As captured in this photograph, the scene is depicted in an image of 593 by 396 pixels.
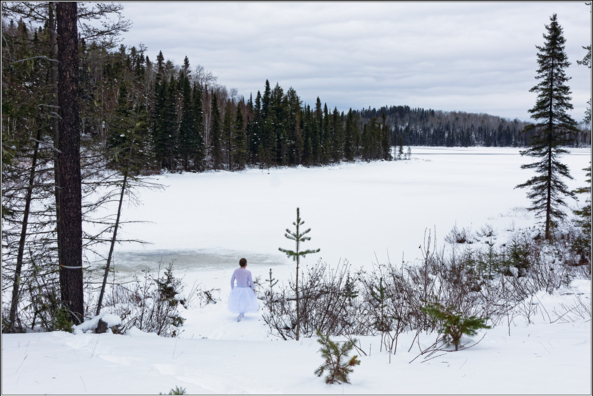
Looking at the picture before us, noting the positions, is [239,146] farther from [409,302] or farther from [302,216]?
[409,302]

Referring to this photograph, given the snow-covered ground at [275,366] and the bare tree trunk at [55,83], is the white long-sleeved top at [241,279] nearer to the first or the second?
the snow-covered ground at [275,366]

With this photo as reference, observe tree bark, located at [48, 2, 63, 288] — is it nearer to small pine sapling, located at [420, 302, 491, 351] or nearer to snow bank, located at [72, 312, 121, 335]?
snow bank, located at [72, 312, 121, 335]

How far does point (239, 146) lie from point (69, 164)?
49.0 m

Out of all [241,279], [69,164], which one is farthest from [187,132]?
[69,164]

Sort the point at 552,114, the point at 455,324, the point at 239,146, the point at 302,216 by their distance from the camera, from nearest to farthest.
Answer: the point at 455,324 < the point at 552,114 < the point at 302,216 < the point at 239,146

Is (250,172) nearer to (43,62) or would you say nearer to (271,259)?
(271,259)

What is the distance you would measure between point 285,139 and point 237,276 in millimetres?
57105

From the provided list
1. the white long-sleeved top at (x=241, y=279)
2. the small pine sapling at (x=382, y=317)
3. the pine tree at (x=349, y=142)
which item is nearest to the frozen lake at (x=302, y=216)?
the white long-sleeved top at (x=241, y=279)

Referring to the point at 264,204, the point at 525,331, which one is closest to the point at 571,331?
the point at 525,331

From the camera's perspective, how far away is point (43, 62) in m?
7.69

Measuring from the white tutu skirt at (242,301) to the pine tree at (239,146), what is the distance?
47.7 metres

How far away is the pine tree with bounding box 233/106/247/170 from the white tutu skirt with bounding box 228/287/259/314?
4767 cm

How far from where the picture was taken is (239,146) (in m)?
55.8

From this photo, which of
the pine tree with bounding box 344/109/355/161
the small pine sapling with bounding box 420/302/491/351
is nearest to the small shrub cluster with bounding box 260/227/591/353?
the small pine sapling with bounding box 420/302/491/351
